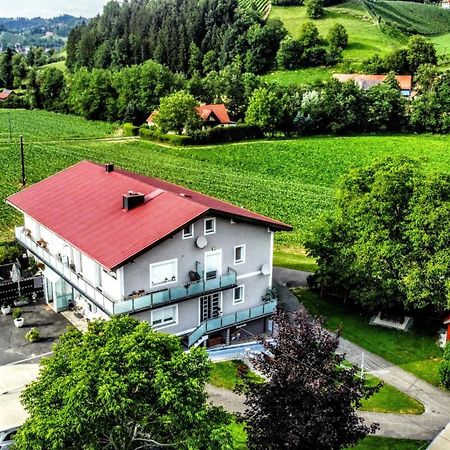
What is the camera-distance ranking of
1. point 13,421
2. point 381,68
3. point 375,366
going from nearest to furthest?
point 13,421 < point 375,366 < point 381,68

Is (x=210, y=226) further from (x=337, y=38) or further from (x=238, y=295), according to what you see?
(x=337, y=38)

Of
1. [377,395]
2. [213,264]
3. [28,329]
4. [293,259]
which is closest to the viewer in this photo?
[377,395]

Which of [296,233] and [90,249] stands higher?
[90,249]

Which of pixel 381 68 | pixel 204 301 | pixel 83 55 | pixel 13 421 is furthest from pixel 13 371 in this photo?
pixel 83 55

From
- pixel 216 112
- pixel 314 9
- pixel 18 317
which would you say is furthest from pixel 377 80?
pixel 18 317

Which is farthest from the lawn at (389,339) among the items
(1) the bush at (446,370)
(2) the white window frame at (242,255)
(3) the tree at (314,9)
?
(3) the tree at (314,9)

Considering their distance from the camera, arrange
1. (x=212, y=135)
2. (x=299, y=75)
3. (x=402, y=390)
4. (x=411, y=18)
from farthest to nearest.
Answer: (x=411, y=18) → (x=299, y=75) → (x=212, y=135) → (x=402, y=390)

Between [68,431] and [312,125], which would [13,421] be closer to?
[68,431]
